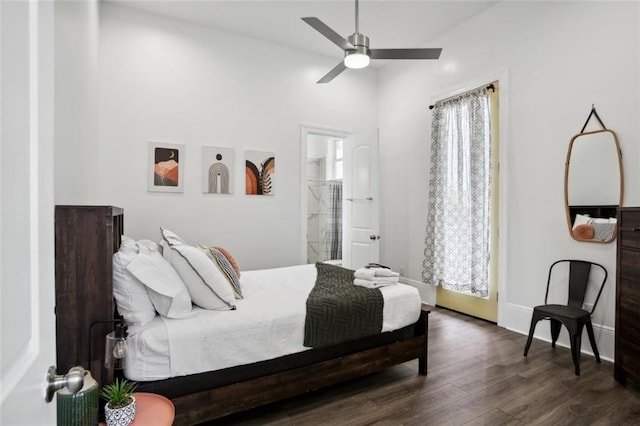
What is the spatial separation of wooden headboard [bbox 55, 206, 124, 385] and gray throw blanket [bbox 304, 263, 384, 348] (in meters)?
1.08

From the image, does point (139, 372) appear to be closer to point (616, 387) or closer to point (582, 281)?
point (616, 387)

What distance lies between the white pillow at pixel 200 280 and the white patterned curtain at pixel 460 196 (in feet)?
9.71

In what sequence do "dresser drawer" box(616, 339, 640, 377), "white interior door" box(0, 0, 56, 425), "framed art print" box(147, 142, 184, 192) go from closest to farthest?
"white interior door" box(0, 0, 56, 425) < "dresser drawer" box(616, 339, 640, 377) < "framed art print" box(147, 142, 184, 192)

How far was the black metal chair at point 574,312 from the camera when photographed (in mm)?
2664

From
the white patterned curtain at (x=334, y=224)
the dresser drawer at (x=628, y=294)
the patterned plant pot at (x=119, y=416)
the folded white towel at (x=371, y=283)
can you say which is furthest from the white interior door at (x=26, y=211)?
the white patterned curtain at (x=334, y=224)

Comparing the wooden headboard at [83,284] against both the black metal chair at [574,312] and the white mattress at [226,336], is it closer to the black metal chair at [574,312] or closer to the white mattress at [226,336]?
the white mattress at [226,336]

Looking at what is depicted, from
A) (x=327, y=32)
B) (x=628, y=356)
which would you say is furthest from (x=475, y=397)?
(x=327, y=32)

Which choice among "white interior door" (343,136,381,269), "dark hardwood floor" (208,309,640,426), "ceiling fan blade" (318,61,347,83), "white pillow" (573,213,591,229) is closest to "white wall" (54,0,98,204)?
"dark hardwood floor" (208,309,640,426)

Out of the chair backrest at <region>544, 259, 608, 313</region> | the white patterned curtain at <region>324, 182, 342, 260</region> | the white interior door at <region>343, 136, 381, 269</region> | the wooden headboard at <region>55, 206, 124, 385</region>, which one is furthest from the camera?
the white patterned curtain at <region>324, 182, 342, 260</region>

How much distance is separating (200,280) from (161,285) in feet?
0.86

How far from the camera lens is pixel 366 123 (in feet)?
17.7

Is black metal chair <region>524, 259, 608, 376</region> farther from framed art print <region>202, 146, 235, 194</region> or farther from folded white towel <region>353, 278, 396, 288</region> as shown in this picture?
framed art print <region>202, 146, 235, 194</region>

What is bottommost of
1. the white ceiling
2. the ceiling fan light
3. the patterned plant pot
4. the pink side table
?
the pink side table

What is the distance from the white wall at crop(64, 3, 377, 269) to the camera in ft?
12.3
